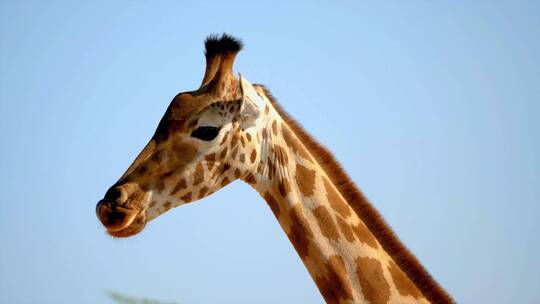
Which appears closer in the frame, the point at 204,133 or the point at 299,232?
the point at 299,232

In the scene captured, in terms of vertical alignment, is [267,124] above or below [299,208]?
above

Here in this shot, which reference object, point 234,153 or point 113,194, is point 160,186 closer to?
point 113,194

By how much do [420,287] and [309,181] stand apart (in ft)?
3.97

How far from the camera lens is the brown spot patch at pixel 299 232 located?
5.88 metres

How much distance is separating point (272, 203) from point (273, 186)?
0.14m

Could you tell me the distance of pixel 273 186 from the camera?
6.21m

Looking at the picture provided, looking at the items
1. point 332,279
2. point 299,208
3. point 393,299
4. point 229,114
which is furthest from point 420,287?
point 229,114

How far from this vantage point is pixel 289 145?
6395mm

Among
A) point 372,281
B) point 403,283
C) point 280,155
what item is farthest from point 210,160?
point 403,283

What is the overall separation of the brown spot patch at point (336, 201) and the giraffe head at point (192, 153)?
2.19ft

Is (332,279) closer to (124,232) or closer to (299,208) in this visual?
(299,208)

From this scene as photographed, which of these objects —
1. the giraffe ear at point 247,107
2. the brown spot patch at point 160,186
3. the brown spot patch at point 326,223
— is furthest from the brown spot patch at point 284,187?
the brown spot patch at point 160,186

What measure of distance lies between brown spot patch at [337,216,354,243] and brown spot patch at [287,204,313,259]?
24 cm

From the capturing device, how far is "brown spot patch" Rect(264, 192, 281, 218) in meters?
6.16
